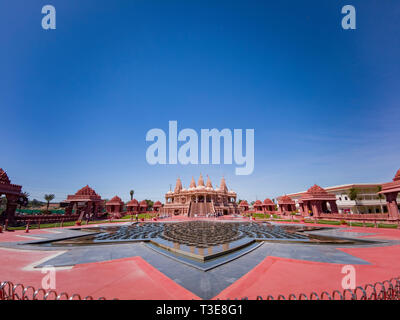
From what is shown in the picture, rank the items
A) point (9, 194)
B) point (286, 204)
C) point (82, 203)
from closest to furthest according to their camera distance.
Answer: point (9, 194) < point (82, 203) < point (286, 204)

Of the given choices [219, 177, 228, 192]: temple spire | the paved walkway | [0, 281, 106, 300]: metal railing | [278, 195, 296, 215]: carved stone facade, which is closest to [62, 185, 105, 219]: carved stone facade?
the paved walkway

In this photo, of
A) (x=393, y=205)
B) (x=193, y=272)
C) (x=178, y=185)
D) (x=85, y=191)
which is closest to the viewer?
(x=193, y=272)

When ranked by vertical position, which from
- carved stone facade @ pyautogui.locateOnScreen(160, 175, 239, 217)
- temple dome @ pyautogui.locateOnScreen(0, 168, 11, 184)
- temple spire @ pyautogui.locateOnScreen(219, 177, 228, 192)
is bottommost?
carved stone facade @ pyautogui.locateOnScreen(160, 175, 239, 217)

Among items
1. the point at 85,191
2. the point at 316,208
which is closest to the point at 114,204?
the point at 85,191

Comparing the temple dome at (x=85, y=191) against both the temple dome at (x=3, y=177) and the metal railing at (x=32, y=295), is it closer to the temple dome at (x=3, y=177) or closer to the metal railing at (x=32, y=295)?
the temple dome at (x=3, y=177)

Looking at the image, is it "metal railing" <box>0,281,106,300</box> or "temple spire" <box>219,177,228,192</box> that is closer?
"metal railing" <box>0,281,106,300</box>

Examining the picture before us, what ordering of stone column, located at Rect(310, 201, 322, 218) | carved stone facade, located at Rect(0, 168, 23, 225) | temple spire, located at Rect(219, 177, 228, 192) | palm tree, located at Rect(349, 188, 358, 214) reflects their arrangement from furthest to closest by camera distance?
temple spire, located at Rect(219, 177, 228, 192), palm tree, located at Rect(349, 188, 358, 214), stone column, located at Rect(310, 201, 322, 218), carved stone facade, located at Rect(0, 168, 23, 225)

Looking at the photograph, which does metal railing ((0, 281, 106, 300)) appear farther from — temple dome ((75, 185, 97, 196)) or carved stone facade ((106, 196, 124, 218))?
carved stone facade ((106, 196, 124, 218))

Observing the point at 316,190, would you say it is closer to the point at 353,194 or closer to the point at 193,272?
the point at 353,194

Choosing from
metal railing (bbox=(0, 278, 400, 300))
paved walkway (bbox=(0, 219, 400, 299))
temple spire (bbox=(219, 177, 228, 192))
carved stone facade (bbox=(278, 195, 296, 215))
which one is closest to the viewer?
metal railing (bbox=(0, 278, 400, 300))

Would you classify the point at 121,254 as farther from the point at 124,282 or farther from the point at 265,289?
the point at 265,289

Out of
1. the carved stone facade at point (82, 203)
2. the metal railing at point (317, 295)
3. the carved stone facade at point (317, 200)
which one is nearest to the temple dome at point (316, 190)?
the carved stone facade at point (317, 200)
